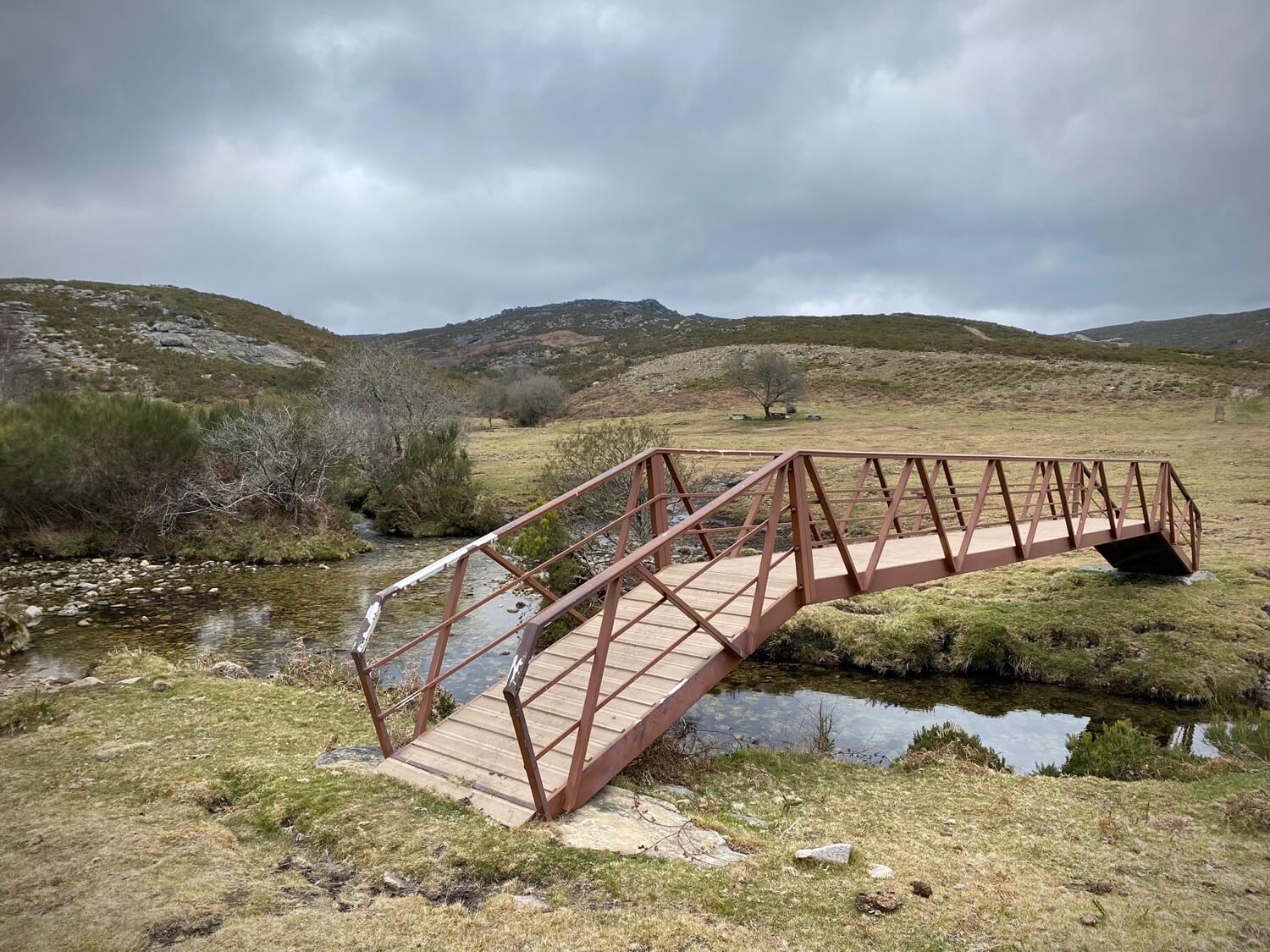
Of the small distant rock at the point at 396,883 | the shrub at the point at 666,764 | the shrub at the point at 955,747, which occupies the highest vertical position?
the small distant rock at the point at 396,883

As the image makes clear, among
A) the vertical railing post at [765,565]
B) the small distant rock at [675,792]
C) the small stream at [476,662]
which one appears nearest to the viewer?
the small distant rock at [675,792]

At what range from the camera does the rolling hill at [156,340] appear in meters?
45.8

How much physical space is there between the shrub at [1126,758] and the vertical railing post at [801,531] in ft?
Result: 9.63

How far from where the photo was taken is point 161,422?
20.8m

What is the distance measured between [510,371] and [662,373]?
22.2 m

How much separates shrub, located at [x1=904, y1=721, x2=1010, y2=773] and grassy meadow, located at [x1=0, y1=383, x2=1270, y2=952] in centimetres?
40

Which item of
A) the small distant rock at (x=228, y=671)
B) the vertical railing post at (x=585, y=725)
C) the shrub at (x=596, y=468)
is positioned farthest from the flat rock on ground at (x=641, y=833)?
the shrub at (x=596, y=468)

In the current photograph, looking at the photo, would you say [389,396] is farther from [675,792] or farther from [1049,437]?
[1049,437]

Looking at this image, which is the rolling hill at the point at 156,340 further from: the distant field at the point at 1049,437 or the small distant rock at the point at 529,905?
the small distant rock at the point at 529,905

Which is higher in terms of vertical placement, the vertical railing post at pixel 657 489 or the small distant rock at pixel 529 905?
the vertical railing post at pixel 657 489

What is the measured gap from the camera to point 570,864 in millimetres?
4172

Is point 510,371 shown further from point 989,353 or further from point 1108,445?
point 1108,445

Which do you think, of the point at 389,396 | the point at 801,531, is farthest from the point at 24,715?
the point at 389,396

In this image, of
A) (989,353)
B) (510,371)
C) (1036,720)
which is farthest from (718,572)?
(510,371)
